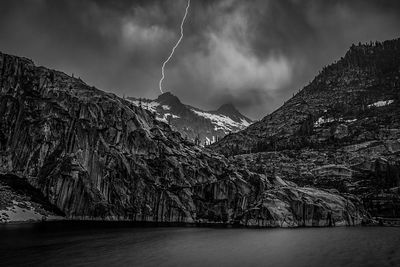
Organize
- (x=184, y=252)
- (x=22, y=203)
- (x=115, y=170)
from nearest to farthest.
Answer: (x=184, y=252) → (x=22, y=203) → (x=115, y=170)

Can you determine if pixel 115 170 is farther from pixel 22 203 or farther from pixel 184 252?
pixel 184 252

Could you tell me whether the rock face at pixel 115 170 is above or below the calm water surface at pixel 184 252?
above

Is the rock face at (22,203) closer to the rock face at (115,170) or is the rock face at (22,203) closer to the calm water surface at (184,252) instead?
the rock face at (115,170)

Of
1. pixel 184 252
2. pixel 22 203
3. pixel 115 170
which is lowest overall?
pixel 184 252

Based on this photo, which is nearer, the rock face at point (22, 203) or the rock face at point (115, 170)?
the rock face at point (22, 203)

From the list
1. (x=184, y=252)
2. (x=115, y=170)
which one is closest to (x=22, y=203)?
(x=115, y=170)

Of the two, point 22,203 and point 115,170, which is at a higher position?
point 115,170

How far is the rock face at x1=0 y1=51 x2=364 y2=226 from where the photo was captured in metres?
131

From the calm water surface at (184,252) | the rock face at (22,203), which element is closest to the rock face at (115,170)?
the rock face at (22,203)

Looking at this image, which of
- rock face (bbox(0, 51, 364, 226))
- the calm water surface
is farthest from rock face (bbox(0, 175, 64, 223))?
the calm water surface

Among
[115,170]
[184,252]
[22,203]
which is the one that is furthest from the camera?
[115,170]

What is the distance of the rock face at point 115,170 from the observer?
429ft

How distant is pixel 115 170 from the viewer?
460 feet

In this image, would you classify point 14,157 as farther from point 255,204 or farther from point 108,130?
point 255,204
